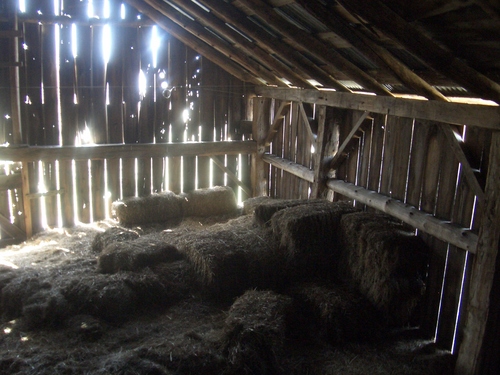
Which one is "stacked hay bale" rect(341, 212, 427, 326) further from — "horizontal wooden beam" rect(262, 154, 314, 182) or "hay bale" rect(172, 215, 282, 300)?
"horizontal wooden beam" rect(262, 154, 314, 182)

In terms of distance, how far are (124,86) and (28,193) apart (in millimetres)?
2752

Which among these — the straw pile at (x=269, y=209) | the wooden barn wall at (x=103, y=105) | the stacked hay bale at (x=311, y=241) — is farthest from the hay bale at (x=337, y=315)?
the wooden barn wall at (x=103, y=105)

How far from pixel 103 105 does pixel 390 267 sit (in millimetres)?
6433

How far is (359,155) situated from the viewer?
273 inches

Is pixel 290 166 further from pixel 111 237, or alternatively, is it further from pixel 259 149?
pixel 111 237

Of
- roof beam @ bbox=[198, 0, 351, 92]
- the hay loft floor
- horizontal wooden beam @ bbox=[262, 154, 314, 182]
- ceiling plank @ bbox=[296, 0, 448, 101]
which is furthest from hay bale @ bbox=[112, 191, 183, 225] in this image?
ceiling plank @ bbox=[296, 0, 448, 101]

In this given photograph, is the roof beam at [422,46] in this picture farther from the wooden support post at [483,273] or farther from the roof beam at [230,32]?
the roof beam at [230,32]

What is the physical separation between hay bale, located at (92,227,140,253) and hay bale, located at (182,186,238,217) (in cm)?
221

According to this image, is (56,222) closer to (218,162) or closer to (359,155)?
(218,162)

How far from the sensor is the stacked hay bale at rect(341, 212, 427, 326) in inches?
206

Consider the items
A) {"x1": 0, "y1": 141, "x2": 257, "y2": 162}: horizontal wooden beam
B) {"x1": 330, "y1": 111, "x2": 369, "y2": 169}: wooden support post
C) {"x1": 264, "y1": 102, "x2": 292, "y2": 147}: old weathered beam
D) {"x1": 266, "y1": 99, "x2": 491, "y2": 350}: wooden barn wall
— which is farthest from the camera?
{"x1": 264, "y1": 102, "x2": 292, "y2": 147}: old weathered beam

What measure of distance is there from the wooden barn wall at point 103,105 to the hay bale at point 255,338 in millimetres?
5379

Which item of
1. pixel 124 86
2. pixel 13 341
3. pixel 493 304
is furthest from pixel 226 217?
pixel 493 304

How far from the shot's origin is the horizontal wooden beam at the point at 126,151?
845 cm
